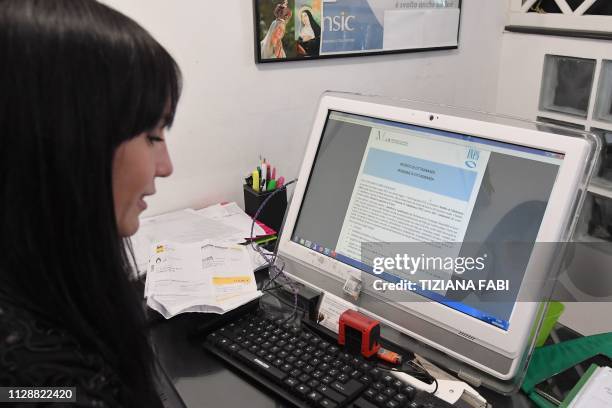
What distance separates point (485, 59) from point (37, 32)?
5.41 ft

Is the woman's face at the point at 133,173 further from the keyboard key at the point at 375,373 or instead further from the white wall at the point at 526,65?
the white wall at the point at 526,65

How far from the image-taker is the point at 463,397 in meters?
0.75

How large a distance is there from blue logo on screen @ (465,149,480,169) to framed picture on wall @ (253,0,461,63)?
0.69m

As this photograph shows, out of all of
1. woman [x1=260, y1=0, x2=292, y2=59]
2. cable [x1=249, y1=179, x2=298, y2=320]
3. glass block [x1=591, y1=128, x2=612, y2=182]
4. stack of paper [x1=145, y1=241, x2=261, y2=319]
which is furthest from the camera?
glass block [x1=591, y1=128, x2=612, y2=182]

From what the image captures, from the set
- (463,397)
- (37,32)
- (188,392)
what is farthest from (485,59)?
(37,32)

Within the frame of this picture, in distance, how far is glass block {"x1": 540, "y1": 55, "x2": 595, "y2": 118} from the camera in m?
1.70

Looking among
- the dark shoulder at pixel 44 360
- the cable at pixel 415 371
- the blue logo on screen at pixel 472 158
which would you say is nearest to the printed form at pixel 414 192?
the blue logo on screen at pixel 472 158

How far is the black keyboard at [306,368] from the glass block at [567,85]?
1340mm

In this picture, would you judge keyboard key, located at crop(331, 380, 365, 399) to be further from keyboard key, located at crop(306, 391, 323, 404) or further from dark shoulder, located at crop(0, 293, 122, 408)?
dark shoulder, located at crop(0, 293, 122, 408)

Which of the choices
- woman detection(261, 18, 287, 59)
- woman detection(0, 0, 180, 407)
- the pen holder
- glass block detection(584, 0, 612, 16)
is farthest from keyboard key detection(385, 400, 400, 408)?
glass block detection(584, 0, 612, 16)

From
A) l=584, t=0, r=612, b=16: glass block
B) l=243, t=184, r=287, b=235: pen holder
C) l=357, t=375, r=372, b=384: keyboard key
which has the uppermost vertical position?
l=584, t=0, r=612, b=16: glass block

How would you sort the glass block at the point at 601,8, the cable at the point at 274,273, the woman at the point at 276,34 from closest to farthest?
the cable at the point at 274,273, the woman at the point at 276,34, the glass block at the point at 601,8

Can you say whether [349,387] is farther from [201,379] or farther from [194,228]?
[194,228]

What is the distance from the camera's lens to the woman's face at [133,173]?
0.57 meters
